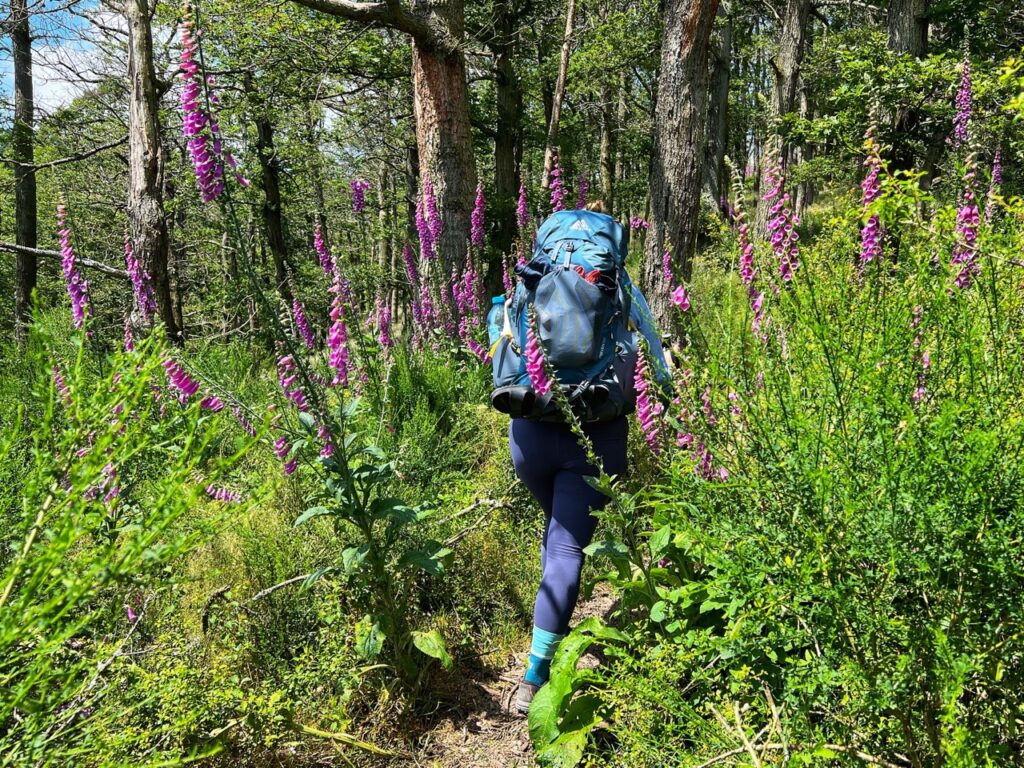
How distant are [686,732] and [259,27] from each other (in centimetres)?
824

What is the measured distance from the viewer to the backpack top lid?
2.55 metres

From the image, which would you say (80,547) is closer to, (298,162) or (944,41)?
(298,162)

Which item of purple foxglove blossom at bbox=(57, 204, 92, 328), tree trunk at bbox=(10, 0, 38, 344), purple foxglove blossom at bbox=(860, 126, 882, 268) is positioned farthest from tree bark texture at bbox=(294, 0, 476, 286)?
tree trunk at bbox=(10, 0, 38, 344)

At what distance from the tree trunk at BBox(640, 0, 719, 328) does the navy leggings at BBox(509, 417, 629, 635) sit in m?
1.73

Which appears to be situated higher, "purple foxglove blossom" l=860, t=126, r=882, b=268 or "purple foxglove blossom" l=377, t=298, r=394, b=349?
"purple foxglove blossom" l=860, t=126, r=882, b=268

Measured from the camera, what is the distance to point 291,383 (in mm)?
2705

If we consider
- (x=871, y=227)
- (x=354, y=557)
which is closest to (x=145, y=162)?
(x=354, y=557)

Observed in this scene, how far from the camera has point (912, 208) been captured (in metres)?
1.84

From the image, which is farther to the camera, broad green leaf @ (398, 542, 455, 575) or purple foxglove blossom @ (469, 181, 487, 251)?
purple foxglove blossom @ (469, 181, 487, 251)

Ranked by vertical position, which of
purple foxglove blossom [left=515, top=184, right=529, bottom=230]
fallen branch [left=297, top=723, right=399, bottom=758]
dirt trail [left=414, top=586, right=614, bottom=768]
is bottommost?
dirt trail [left=414, top=586, right=614, bottom=768]

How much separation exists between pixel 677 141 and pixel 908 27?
5.86m

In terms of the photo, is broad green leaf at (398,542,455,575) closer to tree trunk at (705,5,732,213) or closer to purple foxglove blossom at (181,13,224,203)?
purple foxglove blossom at (181,13,224,203)

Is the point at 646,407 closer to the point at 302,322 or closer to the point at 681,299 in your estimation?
the point at 681,299

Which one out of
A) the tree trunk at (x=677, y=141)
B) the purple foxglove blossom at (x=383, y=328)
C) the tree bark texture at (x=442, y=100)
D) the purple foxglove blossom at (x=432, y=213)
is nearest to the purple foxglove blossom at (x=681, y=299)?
the tree trunk at (x=677, y=141)
